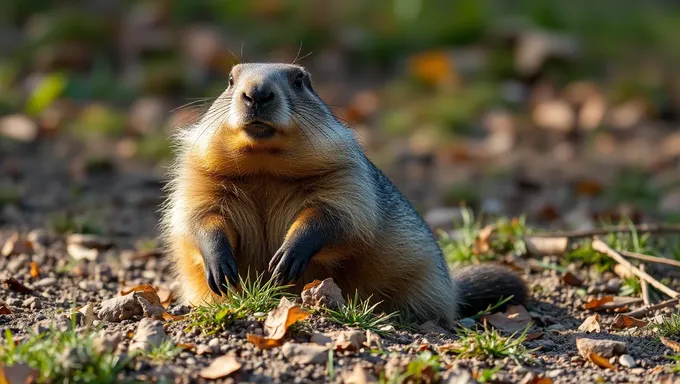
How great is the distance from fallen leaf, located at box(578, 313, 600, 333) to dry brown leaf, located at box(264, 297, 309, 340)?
72.6 inches

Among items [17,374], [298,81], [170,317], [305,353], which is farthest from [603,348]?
[17,374]

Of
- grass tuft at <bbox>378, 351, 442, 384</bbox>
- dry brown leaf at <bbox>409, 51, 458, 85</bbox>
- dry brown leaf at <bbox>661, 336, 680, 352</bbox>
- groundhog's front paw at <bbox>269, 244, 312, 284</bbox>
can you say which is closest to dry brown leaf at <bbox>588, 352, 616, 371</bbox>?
dry brown leaf at <bbox>661, 336, 680, 352</bbox>

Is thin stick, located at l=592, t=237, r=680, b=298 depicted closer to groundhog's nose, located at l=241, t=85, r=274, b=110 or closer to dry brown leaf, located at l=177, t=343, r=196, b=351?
groundhog's nose, located at l=241, t=85, r=274, b=110

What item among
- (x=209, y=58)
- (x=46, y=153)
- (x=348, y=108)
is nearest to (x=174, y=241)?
(x=46, y=153)

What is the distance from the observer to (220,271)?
5.11 m

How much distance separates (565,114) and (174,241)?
7.38 metres

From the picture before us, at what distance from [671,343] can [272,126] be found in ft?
7.74

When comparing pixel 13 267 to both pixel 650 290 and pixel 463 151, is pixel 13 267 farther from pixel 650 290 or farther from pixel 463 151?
pixel 463 151

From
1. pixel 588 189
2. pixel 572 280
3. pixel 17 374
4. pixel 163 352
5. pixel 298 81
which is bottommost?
pixel 588 189

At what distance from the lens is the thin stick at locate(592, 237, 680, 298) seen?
6072 millimetres

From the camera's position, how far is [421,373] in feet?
13.6

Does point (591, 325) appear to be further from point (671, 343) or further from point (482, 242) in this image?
point (482, 242)

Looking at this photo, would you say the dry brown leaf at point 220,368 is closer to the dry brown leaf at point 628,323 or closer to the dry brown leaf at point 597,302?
the dry brown leaf at point 628,323

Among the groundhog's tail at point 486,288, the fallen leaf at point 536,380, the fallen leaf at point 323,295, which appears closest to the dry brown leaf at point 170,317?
the fallen leaf at point 323,295
